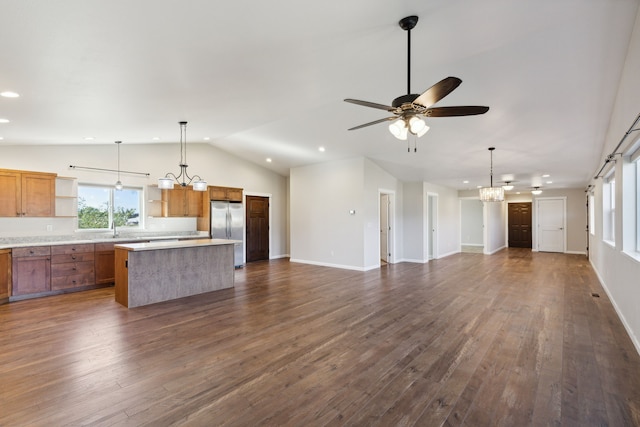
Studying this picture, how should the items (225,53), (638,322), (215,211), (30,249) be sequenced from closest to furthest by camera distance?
(225,53), (638,322), (30,249), (215,211)

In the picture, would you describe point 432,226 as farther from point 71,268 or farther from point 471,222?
point 71,268

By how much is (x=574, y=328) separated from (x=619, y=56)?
2950mm

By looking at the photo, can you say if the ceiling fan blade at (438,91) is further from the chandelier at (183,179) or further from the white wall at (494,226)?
the white wall at (494,226)

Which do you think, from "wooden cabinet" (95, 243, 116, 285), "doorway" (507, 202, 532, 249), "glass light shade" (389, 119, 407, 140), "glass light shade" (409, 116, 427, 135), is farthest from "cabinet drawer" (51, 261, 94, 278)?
"doorway" (507, 202, 532, 249)

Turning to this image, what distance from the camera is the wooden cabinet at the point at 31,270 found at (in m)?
4.70

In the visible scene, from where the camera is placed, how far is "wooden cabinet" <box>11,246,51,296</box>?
4695mm

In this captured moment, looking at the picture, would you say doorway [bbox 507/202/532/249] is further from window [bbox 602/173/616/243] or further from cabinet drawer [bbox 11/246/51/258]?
cabinet drawer [bbox 11/246/51/258]

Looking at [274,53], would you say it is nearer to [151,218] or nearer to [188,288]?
[188,288]

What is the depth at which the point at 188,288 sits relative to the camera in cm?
503

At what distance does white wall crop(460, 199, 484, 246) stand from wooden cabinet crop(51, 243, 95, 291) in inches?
501

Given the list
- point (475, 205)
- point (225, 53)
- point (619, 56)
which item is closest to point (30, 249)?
point (225, 53)

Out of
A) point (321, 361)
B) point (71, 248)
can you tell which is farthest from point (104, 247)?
point (321, 361)

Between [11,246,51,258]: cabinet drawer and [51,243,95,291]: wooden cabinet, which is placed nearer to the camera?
[11,246,51,258]: cabinet drawer

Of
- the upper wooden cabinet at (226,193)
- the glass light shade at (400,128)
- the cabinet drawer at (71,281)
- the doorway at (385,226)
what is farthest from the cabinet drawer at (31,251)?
the doorway at (385,226)
